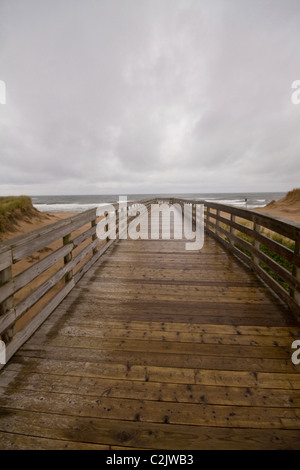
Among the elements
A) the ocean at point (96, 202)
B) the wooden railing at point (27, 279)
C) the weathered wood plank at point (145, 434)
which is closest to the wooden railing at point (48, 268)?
the wooden railing at point (27, 279)

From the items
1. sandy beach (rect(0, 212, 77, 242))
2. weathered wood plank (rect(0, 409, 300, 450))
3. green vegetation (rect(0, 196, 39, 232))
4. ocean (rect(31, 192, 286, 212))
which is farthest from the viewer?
ocean (rect(31, 192, 286, 212))

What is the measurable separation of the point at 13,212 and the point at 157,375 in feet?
45.5

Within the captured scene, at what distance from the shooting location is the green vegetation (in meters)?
11.4

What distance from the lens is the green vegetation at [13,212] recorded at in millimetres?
11414

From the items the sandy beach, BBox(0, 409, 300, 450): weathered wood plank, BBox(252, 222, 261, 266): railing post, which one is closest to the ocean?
BBox(252, 222, 261, 266): railing post

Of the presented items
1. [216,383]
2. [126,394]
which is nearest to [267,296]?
[216,383]

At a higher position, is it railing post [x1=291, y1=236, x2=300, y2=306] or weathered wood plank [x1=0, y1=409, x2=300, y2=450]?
railing post [x1=291, y1=236, x2=300, y2=306]

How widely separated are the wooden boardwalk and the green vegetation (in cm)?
991

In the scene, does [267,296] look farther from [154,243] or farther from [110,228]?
[110,228]

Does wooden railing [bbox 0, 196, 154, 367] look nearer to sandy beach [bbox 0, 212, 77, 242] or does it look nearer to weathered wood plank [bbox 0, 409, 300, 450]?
weathered wood plank [bbox 0, 409, 300, 450]

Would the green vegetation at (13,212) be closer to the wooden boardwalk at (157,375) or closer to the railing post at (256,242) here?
the wooden boardwalk at (157,375)

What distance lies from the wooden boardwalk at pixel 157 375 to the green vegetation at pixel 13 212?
991 cm
